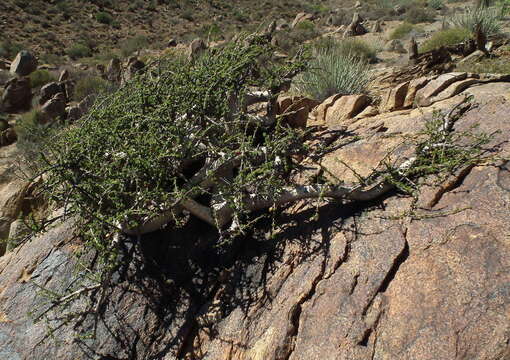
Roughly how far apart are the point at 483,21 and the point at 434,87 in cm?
646

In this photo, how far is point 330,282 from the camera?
8.72ft

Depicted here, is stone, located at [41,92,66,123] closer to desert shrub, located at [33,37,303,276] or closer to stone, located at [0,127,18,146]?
stone, located at [0,127,18,146]

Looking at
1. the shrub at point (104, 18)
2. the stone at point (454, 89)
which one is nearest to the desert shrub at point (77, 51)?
the shrub at point (104, 18)

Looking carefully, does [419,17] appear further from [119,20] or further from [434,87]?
[119,20]

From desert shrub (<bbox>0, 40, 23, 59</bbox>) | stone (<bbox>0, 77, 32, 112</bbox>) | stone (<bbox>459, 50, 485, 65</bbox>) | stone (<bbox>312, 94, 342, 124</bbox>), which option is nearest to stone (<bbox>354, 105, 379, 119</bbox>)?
stone (<bbox>312, 94, 342, 124</bbox>)

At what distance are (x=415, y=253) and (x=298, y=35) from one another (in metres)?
18.3

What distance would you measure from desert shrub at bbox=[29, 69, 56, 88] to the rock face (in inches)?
522

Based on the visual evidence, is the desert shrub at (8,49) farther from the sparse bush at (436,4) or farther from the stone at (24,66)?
the sparse bush at (436,4)

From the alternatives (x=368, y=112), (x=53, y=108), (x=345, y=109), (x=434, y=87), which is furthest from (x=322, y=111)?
(x=53, y=108)

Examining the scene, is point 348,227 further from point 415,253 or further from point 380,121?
point 380,121

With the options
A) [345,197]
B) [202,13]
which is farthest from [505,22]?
[202,13]

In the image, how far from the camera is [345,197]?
10.3 feet

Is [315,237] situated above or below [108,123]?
below

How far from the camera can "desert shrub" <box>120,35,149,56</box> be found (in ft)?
71.6
